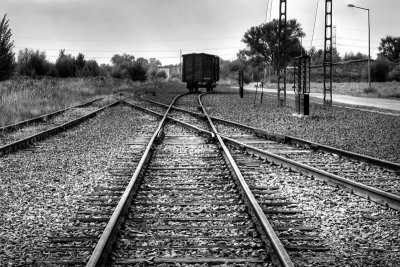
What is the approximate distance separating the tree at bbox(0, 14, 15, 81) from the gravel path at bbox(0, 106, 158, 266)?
1398 cm

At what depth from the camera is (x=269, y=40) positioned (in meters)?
86.9

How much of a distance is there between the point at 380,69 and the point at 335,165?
5389 cm

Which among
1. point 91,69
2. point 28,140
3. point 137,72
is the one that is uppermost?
point 91,69

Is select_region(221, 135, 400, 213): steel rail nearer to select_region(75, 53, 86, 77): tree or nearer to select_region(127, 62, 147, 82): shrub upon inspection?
select_region(75, 53, 86, 77): tree

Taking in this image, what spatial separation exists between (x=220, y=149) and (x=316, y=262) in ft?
17.8

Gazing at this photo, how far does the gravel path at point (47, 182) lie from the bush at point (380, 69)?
50.8 metres

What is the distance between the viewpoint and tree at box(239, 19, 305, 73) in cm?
8619

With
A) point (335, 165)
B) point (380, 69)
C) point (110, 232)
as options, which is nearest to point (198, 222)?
point (110, 232)

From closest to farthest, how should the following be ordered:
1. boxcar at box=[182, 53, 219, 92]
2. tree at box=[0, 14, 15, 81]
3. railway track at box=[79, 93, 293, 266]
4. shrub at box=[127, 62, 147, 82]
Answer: railway track at box=[79, 93, 293, 266] → tree at box=[0, 14, 15, 81] → boxcar at box=[182, 53, 219, 92] → shrub at box=[127, 62, 147, 82]

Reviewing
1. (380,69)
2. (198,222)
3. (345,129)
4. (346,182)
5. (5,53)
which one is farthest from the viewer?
(380,69)

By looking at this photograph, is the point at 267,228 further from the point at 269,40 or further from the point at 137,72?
the point at 269,40

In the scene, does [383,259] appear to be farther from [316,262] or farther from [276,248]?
[276,248]

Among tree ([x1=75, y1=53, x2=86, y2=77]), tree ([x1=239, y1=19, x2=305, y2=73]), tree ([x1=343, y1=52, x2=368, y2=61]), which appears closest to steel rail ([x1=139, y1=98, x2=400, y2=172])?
tree ([x1=75, y1=53, x2=86, y2=77])

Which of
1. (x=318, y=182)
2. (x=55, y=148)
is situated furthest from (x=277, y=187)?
(x=55, y=148)
